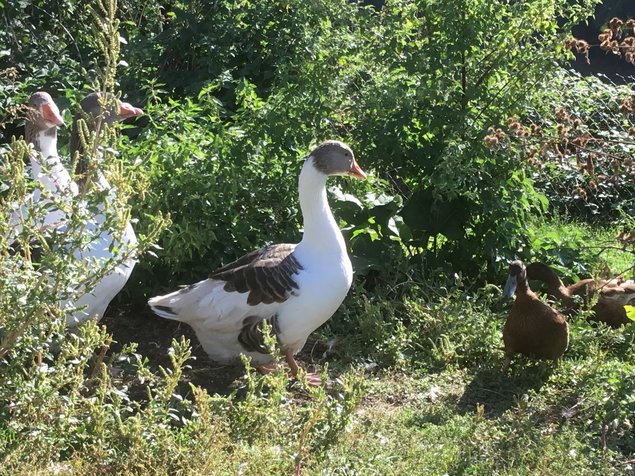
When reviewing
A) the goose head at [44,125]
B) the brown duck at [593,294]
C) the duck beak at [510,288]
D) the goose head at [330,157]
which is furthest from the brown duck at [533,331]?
the goose head at [44,125]

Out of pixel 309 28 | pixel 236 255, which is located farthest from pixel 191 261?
pixel 309 28

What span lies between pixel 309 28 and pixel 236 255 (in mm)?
2119

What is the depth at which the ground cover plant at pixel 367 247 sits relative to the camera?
4020 millimetres

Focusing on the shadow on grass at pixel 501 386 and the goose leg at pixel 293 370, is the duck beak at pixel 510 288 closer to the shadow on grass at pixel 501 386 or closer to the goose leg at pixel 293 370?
the shadow on grass at pixel 501 386

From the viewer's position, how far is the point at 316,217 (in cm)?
539

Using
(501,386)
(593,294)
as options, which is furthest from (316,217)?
(593,294)

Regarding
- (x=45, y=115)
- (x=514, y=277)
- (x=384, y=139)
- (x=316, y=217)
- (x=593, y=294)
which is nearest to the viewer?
(x=316, y=217)

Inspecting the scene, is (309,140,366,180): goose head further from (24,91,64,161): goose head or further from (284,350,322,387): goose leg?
(24,91,64,161): goose head

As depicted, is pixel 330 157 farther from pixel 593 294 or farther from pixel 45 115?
pixel 593 294

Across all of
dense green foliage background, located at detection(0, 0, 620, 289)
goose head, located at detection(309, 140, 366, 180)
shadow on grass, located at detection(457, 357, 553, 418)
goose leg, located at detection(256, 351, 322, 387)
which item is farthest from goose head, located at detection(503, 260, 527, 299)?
goose leg, located at detection(256, 351, 322, 387)

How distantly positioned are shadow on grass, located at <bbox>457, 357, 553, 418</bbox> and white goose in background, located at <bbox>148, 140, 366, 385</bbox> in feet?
2.90

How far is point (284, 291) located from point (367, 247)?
152 centimetres

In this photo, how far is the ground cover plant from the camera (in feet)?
13.2

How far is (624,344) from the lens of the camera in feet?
19.4
